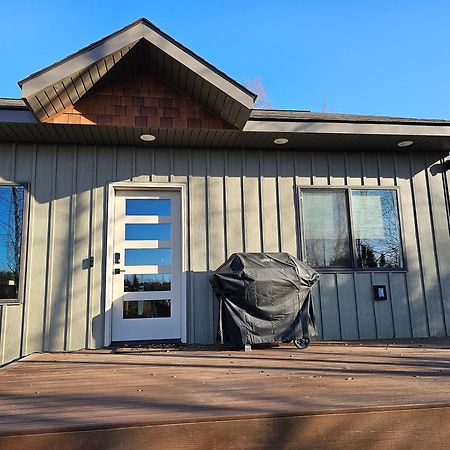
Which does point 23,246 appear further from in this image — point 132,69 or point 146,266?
point 132,69

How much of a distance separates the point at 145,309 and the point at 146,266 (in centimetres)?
52

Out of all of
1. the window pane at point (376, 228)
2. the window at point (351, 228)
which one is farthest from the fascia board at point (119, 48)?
the window pane at point (376, 228)

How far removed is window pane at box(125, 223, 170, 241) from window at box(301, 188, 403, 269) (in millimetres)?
1772

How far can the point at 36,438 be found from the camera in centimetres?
145

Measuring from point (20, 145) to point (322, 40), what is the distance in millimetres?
12015

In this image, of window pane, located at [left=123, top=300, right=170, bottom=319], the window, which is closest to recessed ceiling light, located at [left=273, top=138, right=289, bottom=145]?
the window

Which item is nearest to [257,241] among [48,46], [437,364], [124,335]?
[124,335]

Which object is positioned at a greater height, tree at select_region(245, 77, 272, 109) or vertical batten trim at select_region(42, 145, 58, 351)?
tree at select_region(245, 77, 272, 109)

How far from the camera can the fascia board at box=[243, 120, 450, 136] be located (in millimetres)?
4344

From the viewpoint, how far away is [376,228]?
5000 millimetres

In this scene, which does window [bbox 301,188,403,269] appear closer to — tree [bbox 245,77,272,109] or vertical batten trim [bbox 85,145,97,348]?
vertical batten trim [bbox 85,145,97,348]

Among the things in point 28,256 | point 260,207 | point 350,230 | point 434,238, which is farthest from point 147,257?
point 434,238

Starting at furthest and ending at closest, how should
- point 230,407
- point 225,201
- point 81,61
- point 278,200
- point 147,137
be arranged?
point 278,200 → point 225,201 → point 147,137 → point 81,61 → point 230,407

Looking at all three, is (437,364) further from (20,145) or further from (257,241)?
(20,145)
